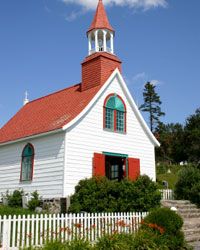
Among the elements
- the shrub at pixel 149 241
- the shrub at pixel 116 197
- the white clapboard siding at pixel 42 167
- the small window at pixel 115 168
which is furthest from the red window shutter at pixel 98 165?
the shrub at pixel 149 241

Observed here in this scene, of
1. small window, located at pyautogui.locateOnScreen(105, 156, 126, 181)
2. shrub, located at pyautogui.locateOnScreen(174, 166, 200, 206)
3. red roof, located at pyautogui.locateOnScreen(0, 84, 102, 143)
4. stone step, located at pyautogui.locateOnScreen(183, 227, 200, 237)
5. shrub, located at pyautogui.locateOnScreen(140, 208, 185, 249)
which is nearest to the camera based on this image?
shrub, located at pyautogui.locateOnScreen(140, 208, 185, 249)

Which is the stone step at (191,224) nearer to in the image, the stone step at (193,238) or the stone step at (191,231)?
the stone step at (191,231)

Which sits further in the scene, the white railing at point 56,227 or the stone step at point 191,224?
the stone step at point 191,224

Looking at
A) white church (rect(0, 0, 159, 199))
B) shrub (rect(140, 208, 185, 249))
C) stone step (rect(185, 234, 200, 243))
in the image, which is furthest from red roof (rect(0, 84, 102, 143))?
stone step (rect(185, 234, 200, 243))

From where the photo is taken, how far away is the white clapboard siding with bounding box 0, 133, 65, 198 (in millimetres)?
18203

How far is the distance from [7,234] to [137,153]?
38.5 ft

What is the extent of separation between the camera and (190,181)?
20594mm

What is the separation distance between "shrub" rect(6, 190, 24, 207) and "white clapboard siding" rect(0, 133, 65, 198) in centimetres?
46

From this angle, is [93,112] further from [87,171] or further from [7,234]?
[7,234]

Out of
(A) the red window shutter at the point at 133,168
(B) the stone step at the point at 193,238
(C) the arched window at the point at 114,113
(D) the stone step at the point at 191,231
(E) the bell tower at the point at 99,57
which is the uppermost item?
(E) the bell tower at the point at 99,57

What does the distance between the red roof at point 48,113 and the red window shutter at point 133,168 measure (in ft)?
14.3

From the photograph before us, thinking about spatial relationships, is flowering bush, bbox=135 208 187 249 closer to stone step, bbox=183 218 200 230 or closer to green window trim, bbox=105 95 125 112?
stone step, bbox=183 218 200 230

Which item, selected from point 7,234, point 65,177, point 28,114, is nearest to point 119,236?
point 7,234

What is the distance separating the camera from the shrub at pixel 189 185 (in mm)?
19984
